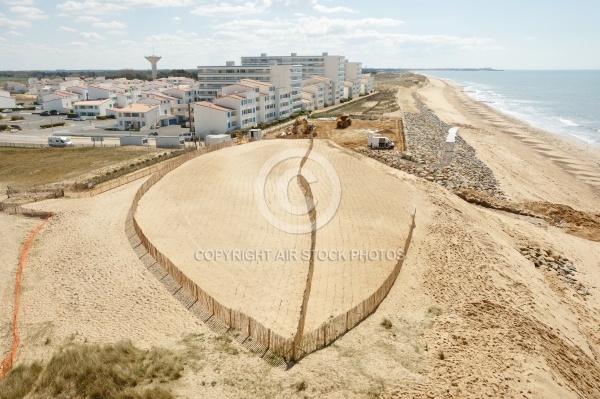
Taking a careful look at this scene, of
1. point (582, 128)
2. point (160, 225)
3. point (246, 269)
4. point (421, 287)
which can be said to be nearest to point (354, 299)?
point (421, 287)

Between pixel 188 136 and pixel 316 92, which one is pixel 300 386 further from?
pixel 316 92

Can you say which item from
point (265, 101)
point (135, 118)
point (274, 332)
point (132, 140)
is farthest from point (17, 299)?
point (265, 101)

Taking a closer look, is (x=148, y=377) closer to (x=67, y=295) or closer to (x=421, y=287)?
(x=67, y=295)

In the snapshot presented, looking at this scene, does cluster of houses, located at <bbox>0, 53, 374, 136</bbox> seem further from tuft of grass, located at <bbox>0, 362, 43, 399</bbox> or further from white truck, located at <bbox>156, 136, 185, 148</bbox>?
tuft of grass, located at <bbox>0, 362, 43, 399</bbox>

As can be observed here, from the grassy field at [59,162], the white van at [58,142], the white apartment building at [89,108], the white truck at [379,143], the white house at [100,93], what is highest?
the white house at [100,93]

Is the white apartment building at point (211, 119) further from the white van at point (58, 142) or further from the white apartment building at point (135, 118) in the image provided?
the white van at point (58, 142)

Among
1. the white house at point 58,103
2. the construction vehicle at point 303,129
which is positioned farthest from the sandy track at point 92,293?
the white house at point 58,103
